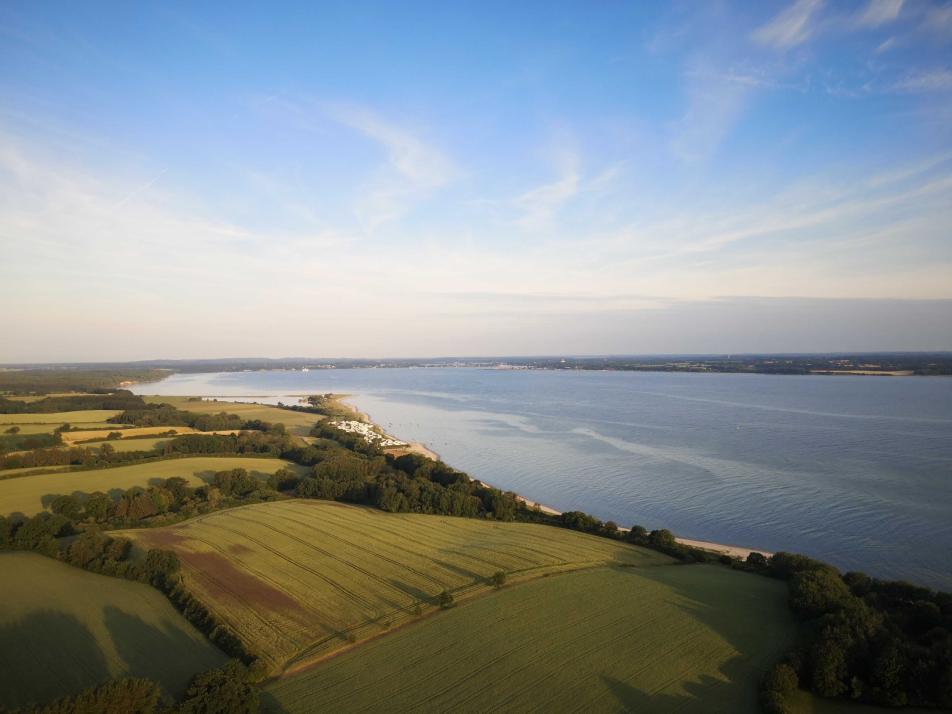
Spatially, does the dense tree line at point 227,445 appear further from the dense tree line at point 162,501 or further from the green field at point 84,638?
the green field at point 84,638

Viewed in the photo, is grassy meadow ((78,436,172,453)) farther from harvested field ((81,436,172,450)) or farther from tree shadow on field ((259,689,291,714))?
tree shadow on field ((259,689,291,714))

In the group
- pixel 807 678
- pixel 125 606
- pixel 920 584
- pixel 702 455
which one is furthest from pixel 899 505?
pixel 125 606

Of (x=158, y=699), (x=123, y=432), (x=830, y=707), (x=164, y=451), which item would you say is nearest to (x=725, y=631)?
(x=830, y=707)

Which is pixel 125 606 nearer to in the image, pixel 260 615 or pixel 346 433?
pixel 260 615

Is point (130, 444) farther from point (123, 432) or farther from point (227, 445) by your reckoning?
point (227, 445)

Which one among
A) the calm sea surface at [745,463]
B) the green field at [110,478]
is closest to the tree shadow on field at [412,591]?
the calm sea surface at [745,463]

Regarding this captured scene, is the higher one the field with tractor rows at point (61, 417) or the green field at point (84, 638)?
the field with tractor rows at point (61, 417)
